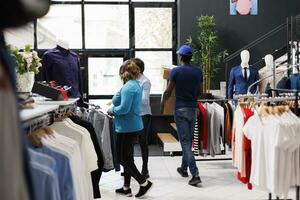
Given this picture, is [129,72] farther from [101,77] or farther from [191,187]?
[101,77]

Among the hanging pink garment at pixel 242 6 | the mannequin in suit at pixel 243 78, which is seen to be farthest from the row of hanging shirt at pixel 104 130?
the hanging pink garment at pixel 242 6

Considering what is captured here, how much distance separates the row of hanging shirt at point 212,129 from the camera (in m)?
6.25

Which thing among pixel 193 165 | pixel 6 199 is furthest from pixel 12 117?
pixel 193 165

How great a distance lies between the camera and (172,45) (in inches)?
378

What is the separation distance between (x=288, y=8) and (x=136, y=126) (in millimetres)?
6205

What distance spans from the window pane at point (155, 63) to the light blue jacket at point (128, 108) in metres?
4.74

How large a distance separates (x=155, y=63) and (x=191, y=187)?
460cm

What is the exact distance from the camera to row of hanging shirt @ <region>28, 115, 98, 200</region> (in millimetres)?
1858

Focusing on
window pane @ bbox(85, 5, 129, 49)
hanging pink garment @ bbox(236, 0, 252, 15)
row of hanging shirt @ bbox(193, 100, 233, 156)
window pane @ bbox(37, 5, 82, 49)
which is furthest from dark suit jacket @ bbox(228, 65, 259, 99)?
window pane @ bbox(37, 5, 82, 49)

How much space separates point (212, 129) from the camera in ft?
20.5

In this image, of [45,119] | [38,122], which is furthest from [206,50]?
[38,122]

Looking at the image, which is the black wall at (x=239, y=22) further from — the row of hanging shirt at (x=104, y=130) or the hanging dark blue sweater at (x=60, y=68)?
the row of hanging shirt at (x=104, y=130)

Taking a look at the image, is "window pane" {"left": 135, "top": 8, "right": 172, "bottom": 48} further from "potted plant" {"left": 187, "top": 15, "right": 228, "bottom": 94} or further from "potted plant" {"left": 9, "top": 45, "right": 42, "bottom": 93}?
"potted plant" {"left": 9, "top": 45, "right": 42, "bottom": 93}

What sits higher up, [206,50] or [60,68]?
[206,50]
